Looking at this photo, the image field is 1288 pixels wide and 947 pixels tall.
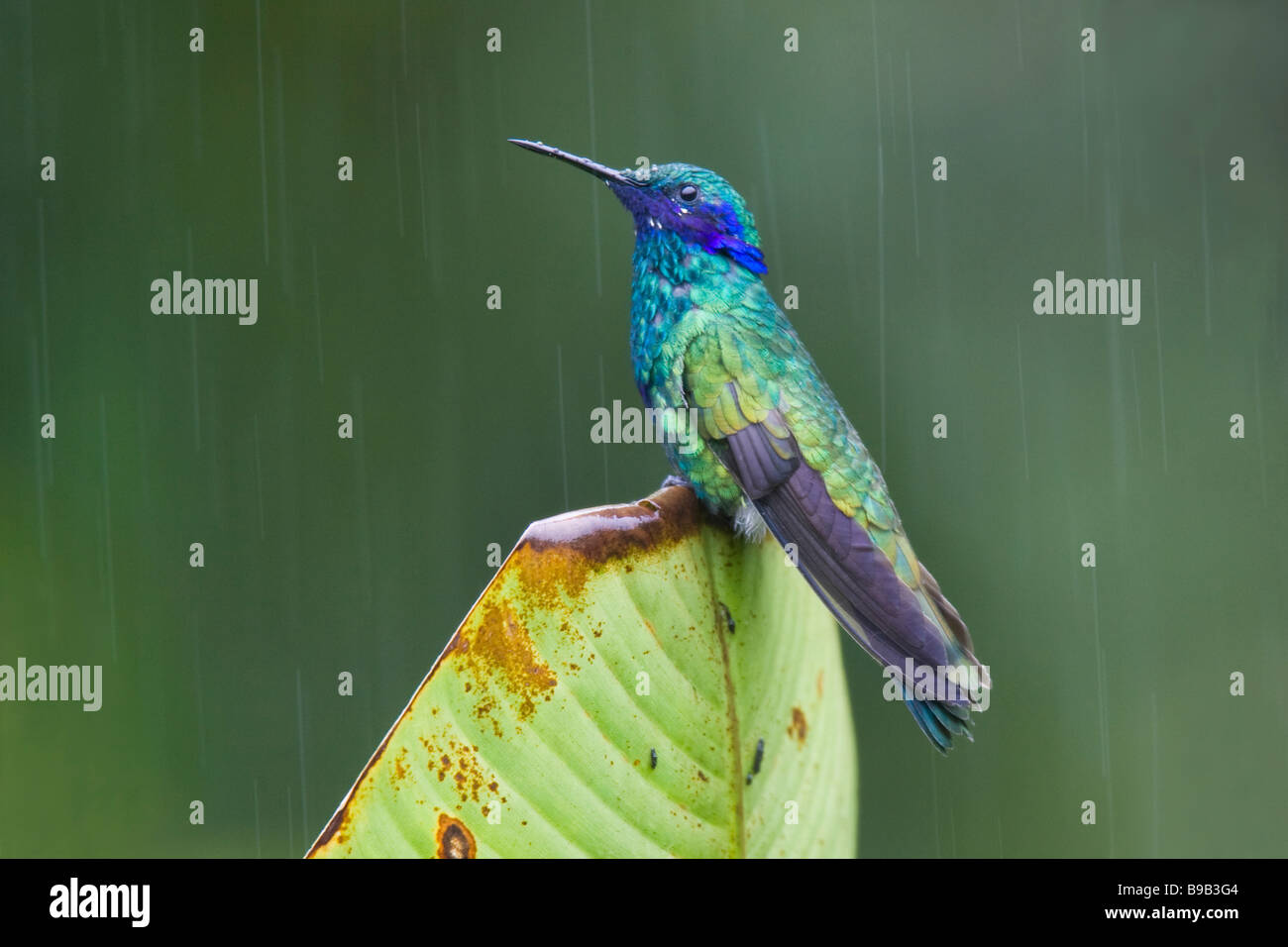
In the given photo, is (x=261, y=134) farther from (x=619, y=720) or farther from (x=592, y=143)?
(x=619, y=720)

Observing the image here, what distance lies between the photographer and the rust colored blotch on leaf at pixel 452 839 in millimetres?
1585

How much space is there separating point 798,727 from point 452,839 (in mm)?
547

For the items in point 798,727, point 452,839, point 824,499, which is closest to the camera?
point 452,839

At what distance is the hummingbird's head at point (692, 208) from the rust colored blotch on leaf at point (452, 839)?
5.62ft

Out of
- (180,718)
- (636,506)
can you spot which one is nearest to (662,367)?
(636,506)

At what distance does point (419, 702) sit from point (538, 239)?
3.23 meters

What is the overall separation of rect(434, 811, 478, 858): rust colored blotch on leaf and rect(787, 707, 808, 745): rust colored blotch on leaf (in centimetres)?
50

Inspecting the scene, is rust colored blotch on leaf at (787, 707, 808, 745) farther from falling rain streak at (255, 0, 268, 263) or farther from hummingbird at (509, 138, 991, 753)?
falling rain streak at (255, 0, 268, 263)

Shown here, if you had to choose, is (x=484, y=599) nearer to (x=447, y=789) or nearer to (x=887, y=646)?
(x=447, y=789)

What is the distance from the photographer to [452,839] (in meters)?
1.60

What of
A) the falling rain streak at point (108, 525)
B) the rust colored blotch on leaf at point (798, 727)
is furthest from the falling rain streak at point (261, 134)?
the rust colored blotch on leaf at point (798, 727)

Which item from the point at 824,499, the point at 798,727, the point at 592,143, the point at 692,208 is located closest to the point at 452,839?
the point at 798,727

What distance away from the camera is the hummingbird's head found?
2988 mm

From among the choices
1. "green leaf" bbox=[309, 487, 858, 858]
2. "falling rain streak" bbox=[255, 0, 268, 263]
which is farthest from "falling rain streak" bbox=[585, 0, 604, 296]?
"green leaf" bbox=[309, 487, 858, 858]
